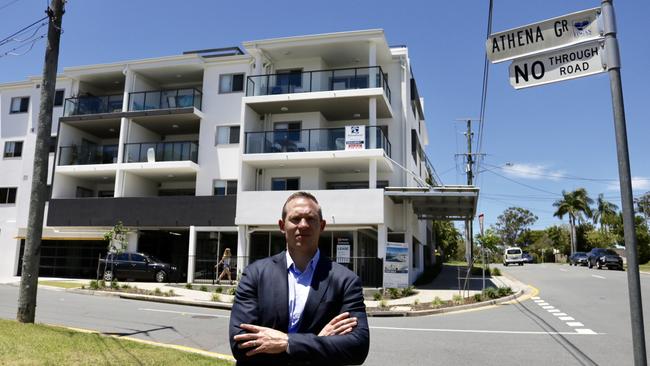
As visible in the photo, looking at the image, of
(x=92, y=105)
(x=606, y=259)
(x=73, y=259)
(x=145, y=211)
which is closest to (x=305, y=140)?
(x=145, y=211)

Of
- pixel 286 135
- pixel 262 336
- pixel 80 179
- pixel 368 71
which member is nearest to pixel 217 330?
pixel 262 336

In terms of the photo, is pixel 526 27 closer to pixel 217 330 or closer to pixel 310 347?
pixel 310 347

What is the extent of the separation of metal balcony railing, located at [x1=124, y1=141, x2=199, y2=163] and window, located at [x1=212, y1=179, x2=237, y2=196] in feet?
6.32

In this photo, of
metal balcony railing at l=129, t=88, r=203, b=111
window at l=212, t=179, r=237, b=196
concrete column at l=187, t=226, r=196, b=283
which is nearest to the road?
concrete column at l=187, t=226, r=196, b=283

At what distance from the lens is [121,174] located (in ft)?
89.0

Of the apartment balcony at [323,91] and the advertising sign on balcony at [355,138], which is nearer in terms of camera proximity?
the advertising sign on balcony at [355,138]

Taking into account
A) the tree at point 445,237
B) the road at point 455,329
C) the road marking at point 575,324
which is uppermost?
the tree at point 445,237

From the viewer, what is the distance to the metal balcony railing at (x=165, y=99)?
2741cm

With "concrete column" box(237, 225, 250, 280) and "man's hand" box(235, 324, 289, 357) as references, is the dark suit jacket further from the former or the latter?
"concrete column" box(237, 225, 250, 280)

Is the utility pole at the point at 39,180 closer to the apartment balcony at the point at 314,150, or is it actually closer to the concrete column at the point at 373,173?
the apartment balcony at the point at 314,150

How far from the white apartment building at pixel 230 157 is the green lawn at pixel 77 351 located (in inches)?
545

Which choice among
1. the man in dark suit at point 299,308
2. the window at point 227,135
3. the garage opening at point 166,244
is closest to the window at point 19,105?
the garage opening at point 166,244

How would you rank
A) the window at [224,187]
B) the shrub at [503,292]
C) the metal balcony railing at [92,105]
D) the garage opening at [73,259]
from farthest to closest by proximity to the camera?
the metal balcony railing at [92,105]
the garage opening at [73,259]
the window at [224,187]
the shrub at [503,292]

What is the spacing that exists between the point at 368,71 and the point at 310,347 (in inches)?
899
